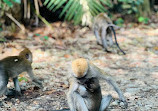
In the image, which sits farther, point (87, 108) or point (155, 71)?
point (155, 71)

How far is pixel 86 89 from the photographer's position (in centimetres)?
380

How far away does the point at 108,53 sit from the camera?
785 cm

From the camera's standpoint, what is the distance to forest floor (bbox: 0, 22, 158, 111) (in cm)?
455

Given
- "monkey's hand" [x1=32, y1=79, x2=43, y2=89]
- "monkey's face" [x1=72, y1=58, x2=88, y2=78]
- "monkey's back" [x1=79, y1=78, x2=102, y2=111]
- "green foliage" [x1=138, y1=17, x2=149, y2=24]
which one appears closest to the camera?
"monkey's face" [x1=72, y1=58, x2=88, y2=78]

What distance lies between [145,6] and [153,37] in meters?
3.18

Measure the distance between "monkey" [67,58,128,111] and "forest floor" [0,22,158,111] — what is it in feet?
0.82

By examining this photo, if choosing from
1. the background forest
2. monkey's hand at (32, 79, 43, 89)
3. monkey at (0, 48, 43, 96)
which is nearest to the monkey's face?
the background forest

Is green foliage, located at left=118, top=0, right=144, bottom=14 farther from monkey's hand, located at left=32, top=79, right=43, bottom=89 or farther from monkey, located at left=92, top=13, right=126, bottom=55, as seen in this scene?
monkey's hand, located at left=32, top=79, right=43, bottom=89

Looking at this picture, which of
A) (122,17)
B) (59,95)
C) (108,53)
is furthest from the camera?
(122,17)

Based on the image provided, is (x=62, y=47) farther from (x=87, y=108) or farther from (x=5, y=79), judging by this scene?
(x=87, y=108)

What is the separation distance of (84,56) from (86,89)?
3672mm

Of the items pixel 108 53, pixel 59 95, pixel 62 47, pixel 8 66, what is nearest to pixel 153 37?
pixel 108 53

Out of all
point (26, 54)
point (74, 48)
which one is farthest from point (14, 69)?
point (74, 48)

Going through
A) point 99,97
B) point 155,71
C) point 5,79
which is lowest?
point 155,71
